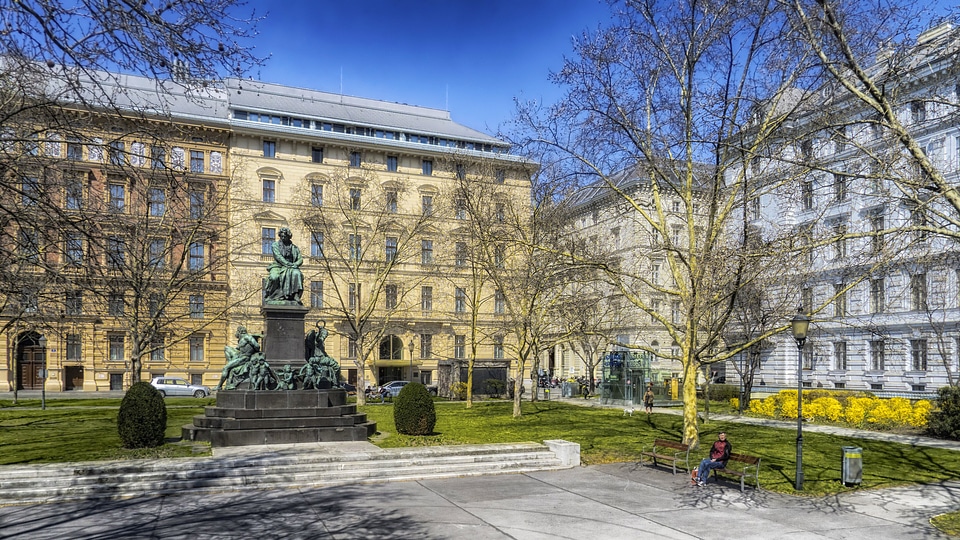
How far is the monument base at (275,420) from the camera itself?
1902 cm

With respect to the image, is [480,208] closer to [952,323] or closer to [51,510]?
[51,510]

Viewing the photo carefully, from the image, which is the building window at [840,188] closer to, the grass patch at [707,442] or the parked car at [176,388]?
the grass patch at [707,442]

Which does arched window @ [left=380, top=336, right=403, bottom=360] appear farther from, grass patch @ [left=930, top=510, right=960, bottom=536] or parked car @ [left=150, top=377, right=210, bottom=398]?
grass patch @ [left=930, top=510, right=960, bottom=536]

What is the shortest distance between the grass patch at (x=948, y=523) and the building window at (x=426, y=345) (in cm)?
4749

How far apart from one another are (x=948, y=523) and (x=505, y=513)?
7.48 metres

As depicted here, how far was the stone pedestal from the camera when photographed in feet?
70.7

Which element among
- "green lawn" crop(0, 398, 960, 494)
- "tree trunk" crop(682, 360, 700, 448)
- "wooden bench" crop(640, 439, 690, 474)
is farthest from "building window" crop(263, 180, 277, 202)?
"wooden bench" crop(640, 439, 690, 474)

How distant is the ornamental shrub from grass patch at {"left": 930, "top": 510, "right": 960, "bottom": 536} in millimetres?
12483

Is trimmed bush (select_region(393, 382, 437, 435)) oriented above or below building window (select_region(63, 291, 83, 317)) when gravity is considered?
below

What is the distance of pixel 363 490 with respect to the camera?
14.9 m

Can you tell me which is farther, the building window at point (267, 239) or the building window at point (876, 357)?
the building window at point (267, 239)

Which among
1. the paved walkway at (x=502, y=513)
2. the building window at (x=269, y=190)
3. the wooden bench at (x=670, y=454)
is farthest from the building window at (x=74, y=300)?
the building window at (x=269, y=190)

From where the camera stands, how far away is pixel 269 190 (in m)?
55.8

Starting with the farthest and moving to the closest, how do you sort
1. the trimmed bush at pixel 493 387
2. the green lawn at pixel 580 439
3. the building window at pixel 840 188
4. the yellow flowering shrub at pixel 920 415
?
the trimmed bush at pixel 493 387 → the yellow flowering shrub at pixel 920 415 → the green lawn at pixel 580 439 → the building window at pixel 840 188
